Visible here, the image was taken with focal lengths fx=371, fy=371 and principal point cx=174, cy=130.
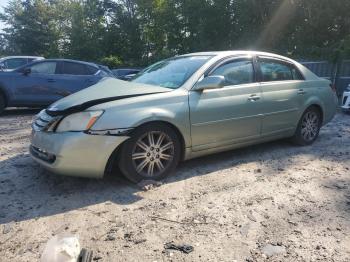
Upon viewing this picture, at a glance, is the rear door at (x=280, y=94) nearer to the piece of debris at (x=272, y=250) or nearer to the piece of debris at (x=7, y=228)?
the piece of debris at (x=272, y=250)

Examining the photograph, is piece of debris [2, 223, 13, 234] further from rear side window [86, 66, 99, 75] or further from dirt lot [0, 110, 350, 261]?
rear side window [86, 66, 99, 75]

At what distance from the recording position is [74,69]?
396 inches

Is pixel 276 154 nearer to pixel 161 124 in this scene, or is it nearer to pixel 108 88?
pixel 161 124

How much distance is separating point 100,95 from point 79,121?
461mm

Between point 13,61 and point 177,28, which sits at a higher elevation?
point 177,28

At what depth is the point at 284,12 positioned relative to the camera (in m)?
23.8

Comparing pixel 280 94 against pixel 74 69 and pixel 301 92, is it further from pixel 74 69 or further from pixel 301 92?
pixel 74 69

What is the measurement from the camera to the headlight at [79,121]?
12.5 feet

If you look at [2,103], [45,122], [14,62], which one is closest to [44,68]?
[2,103]

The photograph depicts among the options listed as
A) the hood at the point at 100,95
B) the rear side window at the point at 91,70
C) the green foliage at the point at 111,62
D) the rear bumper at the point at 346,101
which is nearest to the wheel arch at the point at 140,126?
the hood at the point at 100,95

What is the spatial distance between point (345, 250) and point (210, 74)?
2580 millimetres

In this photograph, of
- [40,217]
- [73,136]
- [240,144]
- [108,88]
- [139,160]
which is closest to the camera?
[40,217]

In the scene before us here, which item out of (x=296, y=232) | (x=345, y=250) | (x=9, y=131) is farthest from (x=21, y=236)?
(x=9, y=131)

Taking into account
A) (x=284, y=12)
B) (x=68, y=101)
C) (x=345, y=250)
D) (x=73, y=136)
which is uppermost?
(x=284, y=12)
